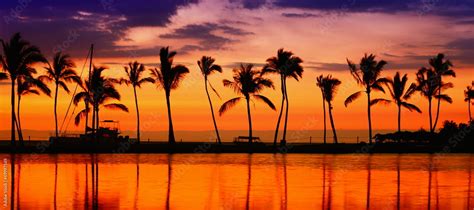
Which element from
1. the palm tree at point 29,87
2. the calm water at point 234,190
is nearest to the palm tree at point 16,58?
the palm tree at point 29,87

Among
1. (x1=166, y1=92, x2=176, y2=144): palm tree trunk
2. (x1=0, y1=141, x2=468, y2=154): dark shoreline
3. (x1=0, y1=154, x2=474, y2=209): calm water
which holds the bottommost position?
(x1=0, y1=154, x2=474, y2=209): calm water

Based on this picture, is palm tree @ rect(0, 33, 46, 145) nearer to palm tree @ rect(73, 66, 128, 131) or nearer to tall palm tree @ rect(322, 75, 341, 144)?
palm tree @ rect(73, 66, 128, 131)

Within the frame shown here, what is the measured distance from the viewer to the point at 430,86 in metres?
94.8

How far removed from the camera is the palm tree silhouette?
3706 inches

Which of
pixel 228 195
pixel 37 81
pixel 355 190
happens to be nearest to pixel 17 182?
pixel 228 195

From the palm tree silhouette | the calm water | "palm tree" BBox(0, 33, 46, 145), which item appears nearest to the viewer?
the calm water

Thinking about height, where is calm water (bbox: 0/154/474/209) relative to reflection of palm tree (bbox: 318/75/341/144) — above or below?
below

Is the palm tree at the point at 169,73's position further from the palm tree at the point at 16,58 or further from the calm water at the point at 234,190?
the calm water at the point at 234,190

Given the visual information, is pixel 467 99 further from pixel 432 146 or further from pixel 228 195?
pixel 228 195

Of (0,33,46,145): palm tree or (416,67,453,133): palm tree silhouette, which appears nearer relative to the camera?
(0,33,46,145): palm tree

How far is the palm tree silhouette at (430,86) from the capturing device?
9412 cm

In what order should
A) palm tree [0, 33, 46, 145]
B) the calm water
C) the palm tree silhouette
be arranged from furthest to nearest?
the palm tree silhouette < palm tree [0, 33, 46, 145] < the calm water

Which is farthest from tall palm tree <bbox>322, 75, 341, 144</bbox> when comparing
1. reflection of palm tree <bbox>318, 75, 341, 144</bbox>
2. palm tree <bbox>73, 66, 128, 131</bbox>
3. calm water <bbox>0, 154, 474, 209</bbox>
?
calm water <bbox>0, 154, 474, 209</bbox>

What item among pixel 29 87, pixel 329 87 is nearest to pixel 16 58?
pixel 29 87
